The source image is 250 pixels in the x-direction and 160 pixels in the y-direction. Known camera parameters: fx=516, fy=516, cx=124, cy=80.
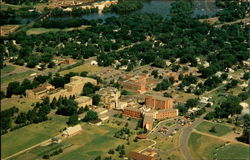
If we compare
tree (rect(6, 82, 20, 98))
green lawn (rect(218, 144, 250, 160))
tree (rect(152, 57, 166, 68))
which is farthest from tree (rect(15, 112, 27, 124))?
tree (rect(152, 57, 166, 68))

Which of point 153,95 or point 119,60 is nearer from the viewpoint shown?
point 153,95

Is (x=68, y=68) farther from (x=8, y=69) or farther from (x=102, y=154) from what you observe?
(x=102, y=154)

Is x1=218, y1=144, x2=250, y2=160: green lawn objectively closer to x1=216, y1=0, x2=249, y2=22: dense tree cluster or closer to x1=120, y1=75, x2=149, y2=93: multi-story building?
x1=120, y1=75, x2=149, y2=93: multi-story building

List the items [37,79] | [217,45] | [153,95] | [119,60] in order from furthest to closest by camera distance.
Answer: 1. [217,45]
2. [119,60]
3. [37,79]
4. [153,95]

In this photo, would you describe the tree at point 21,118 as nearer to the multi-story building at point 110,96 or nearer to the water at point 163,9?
the multi-story building at point 110,96

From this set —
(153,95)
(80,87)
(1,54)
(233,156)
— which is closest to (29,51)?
(1,54)

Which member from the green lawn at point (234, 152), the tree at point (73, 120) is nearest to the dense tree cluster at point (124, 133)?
the tree at point (73, 120)

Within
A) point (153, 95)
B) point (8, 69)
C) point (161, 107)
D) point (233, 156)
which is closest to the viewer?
point (233, 156)
